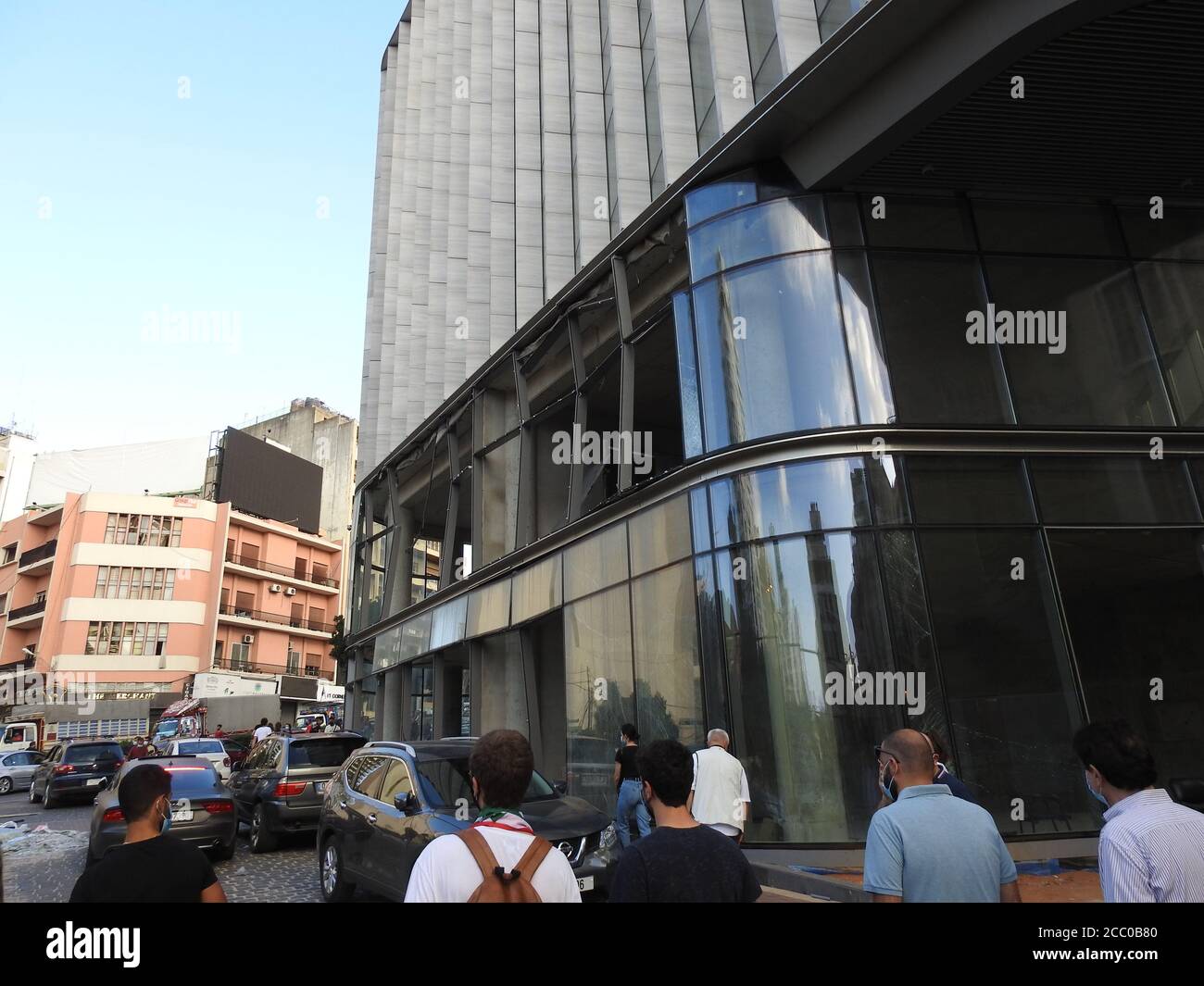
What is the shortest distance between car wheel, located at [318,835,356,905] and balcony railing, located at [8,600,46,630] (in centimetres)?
5840

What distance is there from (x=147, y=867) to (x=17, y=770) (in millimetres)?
31160

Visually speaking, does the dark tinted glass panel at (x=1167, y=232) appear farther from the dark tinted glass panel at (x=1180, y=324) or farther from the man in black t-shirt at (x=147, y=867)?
the man in black t-shirt at (x=147, y=867)

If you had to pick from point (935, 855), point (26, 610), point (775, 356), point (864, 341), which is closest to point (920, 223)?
point (864, 341)

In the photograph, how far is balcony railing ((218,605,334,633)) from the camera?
5647 cm

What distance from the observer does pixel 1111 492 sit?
36.0 ft

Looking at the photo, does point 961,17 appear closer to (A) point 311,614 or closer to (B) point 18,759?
(B) point 18,759

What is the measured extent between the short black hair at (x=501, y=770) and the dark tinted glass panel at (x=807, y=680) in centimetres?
762

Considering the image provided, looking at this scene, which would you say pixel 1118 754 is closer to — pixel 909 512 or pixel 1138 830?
pixel 1138 830

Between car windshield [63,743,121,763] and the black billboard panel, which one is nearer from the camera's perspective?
car windshield [63,743,121,763]

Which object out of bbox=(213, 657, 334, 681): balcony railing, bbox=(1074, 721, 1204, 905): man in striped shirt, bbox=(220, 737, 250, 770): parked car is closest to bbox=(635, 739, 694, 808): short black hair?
bbox=(1074, 721, 1204, 905): man in striped shirt

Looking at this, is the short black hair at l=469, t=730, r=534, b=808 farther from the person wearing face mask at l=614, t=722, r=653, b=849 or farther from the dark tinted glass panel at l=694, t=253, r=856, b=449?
the dark tinted glass panel at l=694, t=253, r=856, b=449

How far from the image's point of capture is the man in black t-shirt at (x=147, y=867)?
2963mm

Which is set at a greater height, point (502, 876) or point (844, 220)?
point (844, 220)
